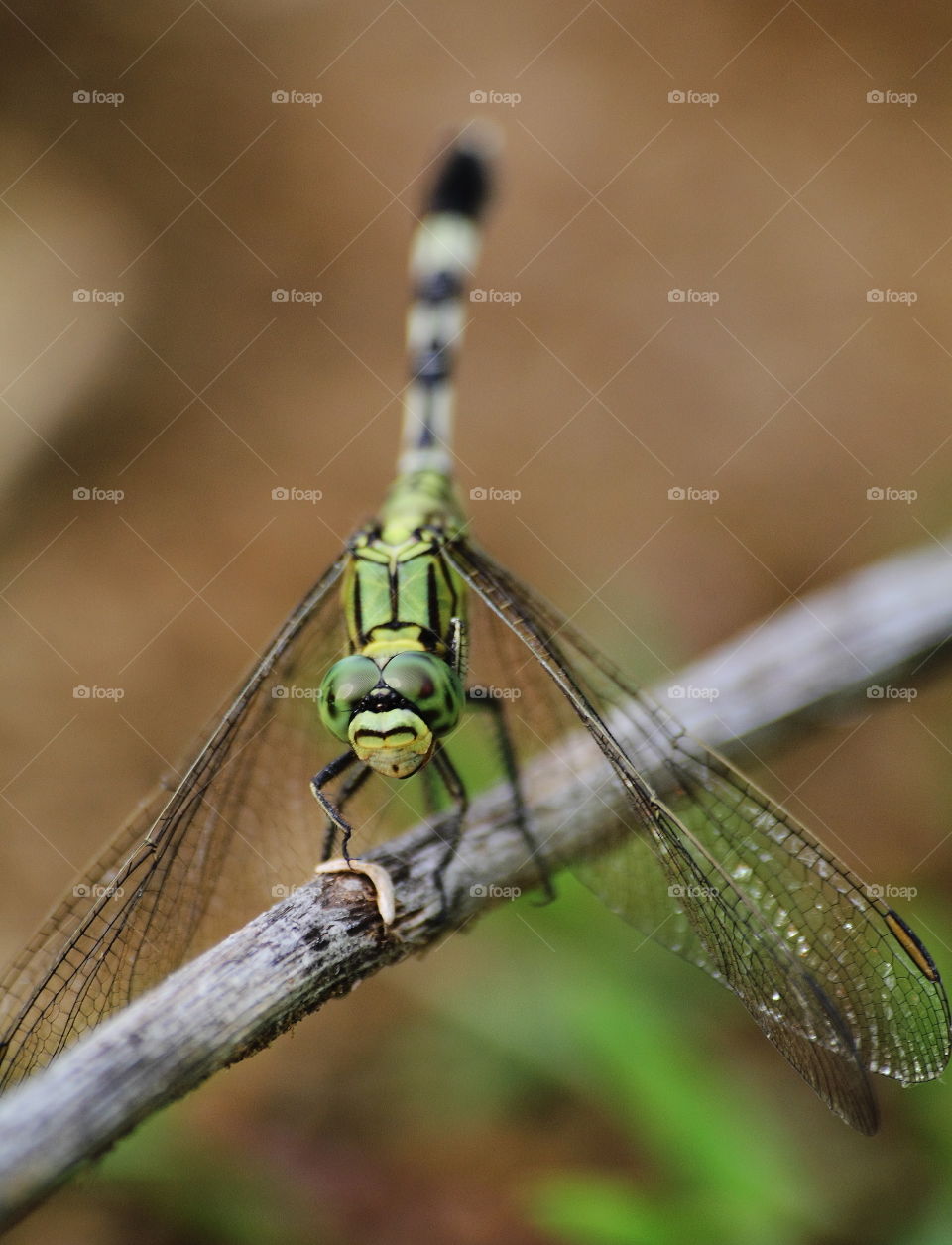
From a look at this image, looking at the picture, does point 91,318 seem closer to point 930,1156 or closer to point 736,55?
point 736,55

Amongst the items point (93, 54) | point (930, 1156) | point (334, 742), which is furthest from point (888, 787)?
point (93, 54)

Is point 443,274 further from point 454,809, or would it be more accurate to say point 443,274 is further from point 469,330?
point 454,809

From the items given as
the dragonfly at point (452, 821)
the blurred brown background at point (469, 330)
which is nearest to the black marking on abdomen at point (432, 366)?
the blurred brown background at point (469, 330)

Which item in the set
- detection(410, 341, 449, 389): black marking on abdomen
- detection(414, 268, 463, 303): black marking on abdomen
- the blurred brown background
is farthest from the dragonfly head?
detection(414, 268, 463, 303): black marking on abdomen

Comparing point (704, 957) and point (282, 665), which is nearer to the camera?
point (704, 957)

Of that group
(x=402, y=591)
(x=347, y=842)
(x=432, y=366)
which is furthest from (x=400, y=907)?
(x=432, y=366)

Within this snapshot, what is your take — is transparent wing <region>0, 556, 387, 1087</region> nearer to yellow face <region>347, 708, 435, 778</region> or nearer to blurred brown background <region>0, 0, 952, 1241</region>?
yellow face <region>347, 708, 435, 778</region>
